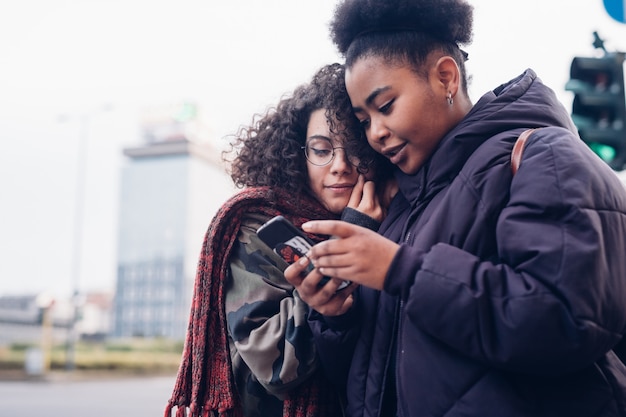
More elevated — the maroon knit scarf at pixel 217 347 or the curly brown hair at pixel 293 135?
the curly brown hair at pixel 293 135

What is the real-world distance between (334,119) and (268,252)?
0.50 meters

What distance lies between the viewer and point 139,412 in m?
11.1

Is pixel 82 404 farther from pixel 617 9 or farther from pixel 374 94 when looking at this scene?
pixel 374 94

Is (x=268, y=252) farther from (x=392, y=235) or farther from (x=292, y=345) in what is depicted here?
(x=392, y=235)

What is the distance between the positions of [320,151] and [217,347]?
74cm

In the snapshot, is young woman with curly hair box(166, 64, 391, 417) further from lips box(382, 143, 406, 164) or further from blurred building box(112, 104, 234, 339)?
blurred building box(112, 104, 234, 339)

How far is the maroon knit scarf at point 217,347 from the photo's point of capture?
6.68ft

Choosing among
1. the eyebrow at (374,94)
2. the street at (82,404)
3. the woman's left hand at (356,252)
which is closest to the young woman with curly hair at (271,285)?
the eyebrow at (374,94)

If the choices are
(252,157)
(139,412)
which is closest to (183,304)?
(139,412)

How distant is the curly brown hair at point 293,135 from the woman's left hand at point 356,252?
0.74 meters

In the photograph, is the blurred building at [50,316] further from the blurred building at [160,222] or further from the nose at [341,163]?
the nose at [341,163]

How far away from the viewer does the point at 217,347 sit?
2137mm

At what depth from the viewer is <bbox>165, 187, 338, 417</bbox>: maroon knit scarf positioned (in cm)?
204

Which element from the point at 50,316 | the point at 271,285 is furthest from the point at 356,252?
the point at 50,316
